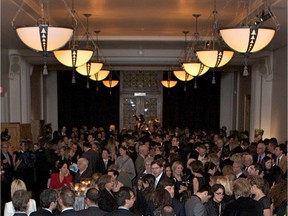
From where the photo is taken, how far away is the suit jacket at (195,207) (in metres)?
5.73

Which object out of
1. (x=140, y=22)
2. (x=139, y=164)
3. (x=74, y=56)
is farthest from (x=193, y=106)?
(x=74, y=56)

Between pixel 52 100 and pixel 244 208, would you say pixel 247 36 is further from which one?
pixel 52 100

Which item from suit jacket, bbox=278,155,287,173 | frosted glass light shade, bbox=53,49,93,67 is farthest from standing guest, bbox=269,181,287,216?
frosted glass light shade, bbox=53,49,93,67

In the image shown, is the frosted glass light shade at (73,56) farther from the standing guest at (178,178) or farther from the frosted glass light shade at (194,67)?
the frosted glass light shade at (194,67)

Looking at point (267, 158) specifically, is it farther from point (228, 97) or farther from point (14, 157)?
point (228, 97)

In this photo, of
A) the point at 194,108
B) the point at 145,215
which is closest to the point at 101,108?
the point at 194,108

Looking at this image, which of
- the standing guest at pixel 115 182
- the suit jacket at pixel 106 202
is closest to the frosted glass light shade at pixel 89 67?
the standing guest at pixel 115 182

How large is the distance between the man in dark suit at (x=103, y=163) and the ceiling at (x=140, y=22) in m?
2.96

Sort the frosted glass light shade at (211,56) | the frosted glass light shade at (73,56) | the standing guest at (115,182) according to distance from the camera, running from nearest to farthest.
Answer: the standing guest at (115,182) < the frosted glass light shade at (211,56) < the frosted glass light shade at (73,56)

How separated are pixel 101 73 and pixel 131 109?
10.8 m

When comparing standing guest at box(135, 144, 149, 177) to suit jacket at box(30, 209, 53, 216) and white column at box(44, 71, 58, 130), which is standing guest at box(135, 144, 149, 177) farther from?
white column at box(44, 71, 58, 130)

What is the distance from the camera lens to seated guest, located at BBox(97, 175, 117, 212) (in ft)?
19.7

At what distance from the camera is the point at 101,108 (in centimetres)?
2627

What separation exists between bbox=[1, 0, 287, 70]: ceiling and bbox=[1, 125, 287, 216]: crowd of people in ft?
8.54
